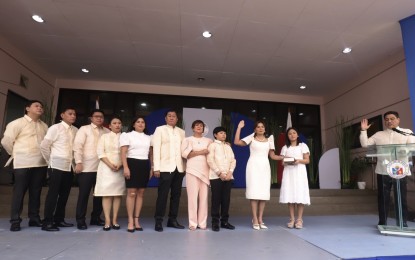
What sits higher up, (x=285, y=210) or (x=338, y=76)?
(x=338, y=76)

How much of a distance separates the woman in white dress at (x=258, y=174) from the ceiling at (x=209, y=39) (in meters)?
1.91

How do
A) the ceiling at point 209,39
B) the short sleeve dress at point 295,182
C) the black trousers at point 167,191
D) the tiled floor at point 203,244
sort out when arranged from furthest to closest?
the ceiling at point 209,39
the short sleeve dress at point 295,182
the black trousers at point 167,191
the tiled floor at point 203,244

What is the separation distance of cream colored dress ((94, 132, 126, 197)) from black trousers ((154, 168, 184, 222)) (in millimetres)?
448

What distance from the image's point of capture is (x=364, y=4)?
382 cm

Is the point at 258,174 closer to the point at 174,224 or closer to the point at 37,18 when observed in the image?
the point at 174,224

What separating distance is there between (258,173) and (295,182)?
0.54 metres

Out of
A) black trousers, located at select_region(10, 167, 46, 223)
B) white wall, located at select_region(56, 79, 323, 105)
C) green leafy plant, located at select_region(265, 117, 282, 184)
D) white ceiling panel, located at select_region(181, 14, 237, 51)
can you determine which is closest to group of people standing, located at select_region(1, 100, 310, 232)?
black trousers, located at select_region(10, 167, 46, 223)

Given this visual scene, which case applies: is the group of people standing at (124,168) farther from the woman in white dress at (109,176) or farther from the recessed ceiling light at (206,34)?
the recessed ceiling light at (206,34)

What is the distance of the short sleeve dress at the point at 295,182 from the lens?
→ 349cm

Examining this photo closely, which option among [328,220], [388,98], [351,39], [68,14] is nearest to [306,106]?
[388,98]

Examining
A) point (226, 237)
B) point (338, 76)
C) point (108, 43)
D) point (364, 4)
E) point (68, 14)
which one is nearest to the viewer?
point (226, 237)

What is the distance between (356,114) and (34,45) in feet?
23.4

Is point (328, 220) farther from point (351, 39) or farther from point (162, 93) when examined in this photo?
point (162, 93)

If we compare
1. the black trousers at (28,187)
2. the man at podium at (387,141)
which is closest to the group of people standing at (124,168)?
the black trousers at (28,187)
